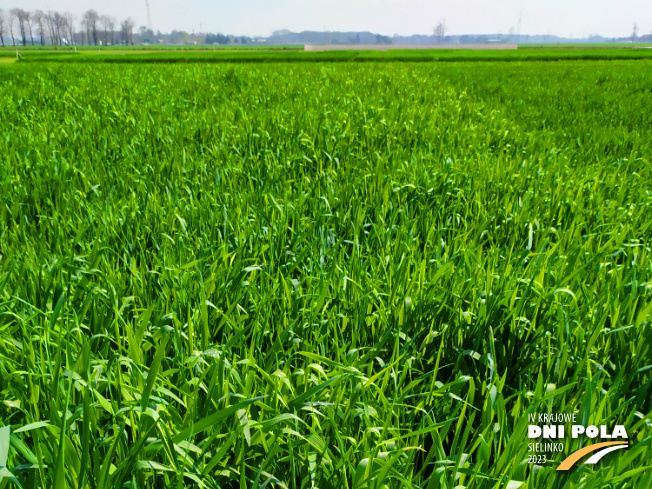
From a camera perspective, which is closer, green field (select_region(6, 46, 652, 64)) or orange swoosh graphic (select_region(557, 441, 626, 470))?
orange swoosh graphic (select_region(557, 441, 626, 470))

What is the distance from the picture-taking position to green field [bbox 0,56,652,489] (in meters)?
1.08

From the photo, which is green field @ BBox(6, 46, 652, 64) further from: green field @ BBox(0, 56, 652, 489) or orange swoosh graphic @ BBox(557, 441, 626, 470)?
orange swoosh graphic @ BBox(557, 441, 626, 470)

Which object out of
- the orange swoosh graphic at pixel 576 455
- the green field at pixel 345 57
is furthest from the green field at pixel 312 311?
the green field at pixel 345 57

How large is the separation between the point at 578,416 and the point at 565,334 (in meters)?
0.39

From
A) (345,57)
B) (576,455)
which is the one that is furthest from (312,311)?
(345,57)

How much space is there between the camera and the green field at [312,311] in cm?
108

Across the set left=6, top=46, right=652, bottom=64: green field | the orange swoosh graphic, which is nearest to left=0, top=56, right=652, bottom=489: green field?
the orange swoosh graphic

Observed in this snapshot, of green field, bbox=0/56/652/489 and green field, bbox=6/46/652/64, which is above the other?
green field, bbox=6/46/652/64

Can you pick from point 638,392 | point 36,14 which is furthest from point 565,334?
point 36,14

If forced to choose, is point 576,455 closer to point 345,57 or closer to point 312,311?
point 312,311

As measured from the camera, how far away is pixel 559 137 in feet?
19.2

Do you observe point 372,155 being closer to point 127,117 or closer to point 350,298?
point 350,298

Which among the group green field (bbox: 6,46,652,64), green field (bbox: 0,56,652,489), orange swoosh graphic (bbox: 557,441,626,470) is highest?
green field (bbox: 6,46,652,64)

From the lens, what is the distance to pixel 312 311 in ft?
5.35
